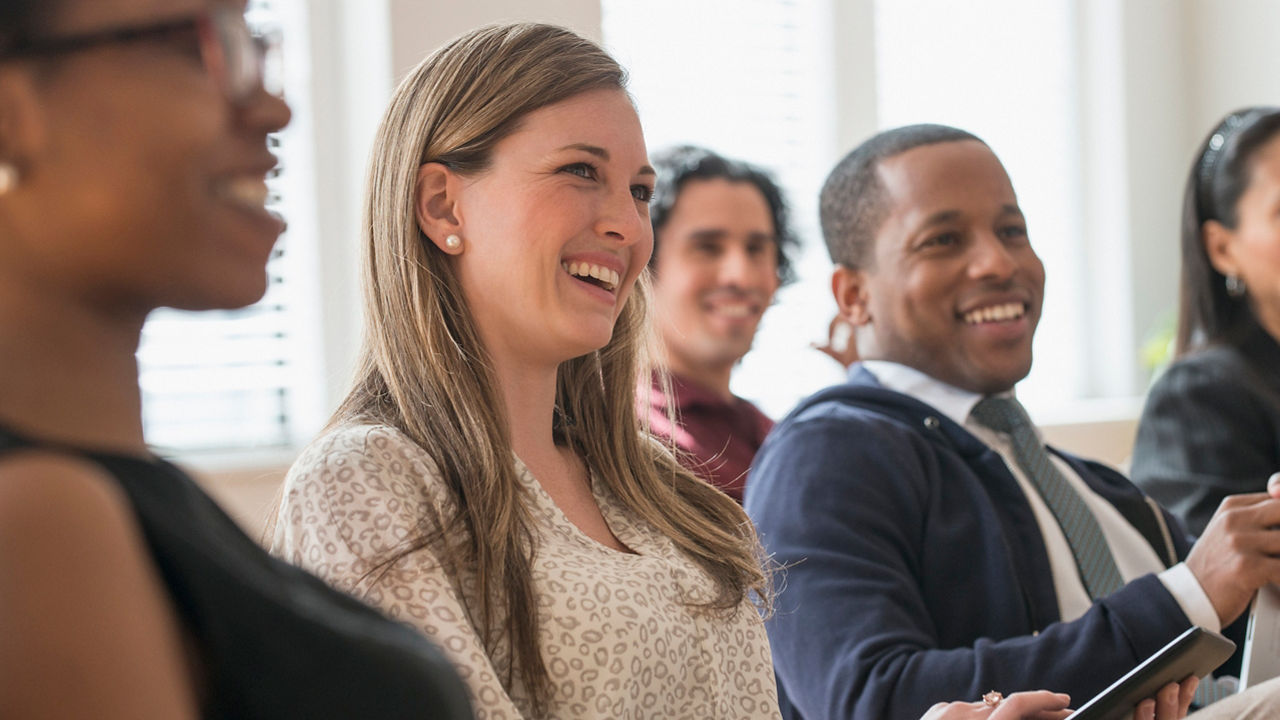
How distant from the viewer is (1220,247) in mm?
2605

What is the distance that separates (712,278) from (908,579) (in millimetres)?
1465

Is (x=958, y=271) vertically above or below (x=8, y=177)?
below

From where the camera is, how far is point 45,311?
0.48 metres

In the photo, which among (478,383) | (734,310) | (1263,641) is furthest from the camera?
(734,310)

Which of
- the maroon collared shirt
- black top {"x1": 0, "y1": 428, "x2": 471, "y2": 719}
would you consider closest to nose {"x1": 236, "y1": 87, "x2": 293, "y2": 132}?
black top {"x1": 0, "y1": 428, "x2": 471, "y2": 719}

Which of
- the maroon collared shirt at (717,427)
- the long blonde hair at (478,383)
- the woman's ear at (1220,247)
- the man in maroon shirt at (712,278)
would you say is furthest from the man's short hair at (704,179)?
the long blonde hair at (478,383)

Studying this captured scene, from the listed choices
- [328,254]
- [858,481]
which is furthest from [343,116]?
[858,481]

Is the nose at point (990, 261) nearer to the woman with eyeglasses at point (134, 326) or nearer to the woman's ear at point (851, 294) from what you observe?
the woman's ear at point (851, 294)

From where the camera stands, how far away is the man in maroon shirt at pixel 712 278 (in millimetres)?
2793

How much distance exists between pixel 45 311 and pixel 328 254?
2880 mm

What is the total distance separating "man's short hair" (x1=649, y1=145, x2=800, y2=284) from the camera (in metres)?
2.95

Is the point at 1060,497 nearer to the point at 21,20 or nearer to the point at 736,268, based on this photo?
the point at 736,268

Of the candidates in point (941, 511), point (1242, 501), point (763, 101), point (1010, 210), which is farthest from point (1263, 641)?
point (763, 101)

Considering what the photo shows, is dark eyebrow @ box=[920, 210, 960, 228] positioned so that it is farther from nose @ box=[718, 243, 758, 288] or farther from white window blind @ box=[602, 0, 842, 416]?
white window blind @ box=[602, 0, 842, 416]
